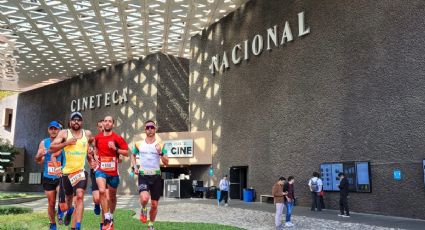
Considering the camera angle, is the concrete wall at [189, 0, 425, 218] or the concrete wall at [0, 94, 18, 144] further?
the concrete wall at [0, 94, 18, 144]

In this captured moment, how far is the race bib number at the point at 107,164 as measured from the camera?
724cm

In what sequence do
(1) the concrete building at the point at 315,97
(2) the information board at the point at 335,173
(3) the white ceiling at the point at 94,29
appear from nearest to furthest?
(1) the concrete building at the point at 315,97 < (2) the information board at the point at 335,173 < (3) the white ceiling at the point at 94,29

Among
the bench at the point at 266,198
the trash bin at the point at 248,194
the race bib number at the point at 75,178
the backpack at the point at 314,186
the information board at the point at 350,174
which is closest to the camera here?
the race bib number at the point at 75,178

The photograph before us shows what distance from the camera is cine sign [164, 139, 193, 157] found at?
91.7 ft

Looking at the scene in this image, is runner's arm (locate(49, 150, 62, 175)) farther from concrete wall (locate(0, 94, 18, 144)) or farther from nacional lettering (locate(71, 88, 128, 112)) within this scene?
concrete wall (locate(0, 94, 18, 144))

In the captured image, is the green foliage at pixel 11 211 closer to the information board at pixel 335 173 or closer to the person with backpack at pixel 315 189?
the person with backpack at pixel 315 189

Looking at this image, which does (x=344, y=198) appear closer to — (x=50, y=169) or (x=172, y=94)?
(x=50, y=169)

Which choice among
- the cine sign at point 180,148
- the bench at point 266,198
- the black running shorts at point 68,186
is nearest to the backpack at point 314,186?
the bench at point 266,198

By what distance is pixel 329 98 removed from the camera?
18359 mm

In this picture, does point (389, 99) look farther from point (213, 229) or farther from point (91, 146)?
point (91, 146)

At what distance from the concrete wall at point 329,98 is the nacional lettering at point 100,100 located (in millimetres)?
11914

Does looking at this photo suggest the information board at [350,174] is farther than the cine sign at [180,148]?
No

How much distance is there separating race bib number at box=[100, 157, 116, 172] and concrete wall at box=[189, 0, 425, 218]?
1134 cm

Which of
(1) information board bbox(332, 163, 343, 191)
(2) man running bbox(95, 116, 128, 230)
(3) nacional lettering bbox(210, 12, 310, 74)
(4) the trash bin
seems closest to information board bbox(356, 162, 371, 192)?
(1) information board bbox(332, 163, 343, 191)
